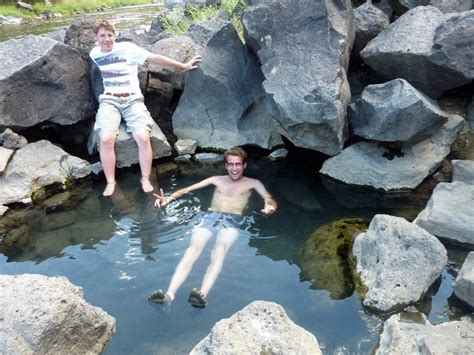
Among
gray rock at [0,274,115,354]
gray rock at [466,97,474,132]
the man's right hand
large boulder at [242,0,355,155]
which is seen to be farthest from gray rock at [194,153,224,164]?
gray rock at [0,274,115,354]

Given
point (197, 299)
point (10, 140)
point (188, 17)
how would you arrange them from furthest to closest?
1. point (188, 17)
2. point (10, 140)
3. point (197, 299)

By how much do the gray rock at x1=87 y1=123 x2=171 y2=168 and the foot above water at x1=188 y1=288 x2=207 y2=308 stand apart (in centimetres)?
351

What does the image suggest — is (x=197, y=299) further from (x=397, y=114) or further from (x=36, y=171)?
(x=36, y=171)

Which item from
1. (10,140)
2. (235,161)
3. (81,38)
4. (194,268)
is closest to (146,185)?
(235,161)

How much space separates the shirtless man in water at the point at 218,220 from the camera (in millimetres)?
4589

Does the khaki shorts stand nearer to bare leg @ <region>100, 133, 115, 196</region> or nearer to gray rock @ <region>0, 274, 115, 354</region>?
bare leg @ <region>100, 133, 115, 196</region>

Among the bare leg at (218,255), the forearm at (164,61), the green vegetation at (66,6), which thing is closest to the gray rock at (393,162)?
the bare leg at (218,255)

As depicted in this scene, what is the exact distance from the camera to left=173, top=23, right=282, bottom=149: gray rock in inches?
303

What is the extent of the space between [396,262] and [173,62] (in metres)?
4.80

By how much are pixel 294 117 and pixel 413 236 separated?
246cm

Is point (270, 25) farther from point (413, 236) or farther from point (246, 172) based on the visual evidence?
point (413, 236)

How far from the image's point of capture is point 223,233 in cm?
540

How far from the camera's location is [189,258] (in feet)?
16.5

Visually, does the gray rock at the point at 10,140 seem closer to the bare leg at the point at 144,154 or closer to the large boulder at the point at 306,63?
the bare leg at the point at 144,154
